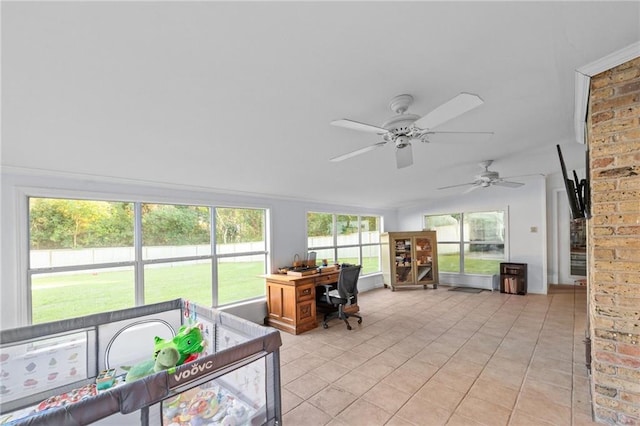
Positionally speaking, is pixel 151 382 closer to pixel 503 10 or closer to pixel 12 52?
pixel 12 52

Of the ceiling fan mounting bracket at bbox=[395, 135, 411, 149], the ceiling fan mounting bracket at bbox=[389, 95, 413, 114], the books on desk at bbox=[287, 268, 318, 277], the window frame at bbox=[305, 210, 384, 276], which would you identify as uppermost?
the ceiling fan mounting bracket at bbox=[389, 95, 413, 114]

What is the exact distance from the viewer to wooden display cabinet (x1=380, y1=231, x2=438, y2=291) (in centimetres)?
→ 675

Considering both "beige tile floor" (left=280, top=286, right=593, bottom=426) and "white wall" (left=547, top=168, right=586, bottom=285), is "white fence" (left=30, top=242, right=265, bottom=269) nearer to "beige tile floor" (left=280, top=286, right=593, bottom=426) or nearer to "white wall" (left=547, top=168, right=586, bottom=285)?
"beige tile floor" (left=280, top=286, right=593, bottom=426)

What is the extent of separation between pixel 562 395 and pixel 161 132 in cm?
396

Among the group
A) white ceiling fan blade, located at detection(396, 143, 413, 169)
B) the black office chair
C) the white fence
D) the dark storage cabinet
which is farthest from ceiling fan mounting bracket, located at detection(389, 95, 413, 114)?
the dark storage cabinet

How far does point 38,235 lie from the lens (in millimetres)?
2777

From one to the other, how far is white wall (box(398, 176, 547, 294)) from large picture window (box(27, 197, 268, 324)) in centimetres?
516

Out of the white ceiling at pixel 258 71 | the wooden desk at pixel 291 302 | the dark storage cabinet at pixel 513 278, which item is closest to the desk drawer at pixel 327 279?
the wooden desk at pixel 291 302

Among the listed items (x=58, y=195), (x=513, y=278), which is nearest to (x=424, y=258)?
(x=513, y=278)

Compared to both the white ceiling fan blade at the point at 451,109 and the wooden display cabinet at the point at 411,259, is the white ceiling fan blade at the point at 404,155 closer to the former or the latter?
the white ceiling fan blade at the point at 451,109

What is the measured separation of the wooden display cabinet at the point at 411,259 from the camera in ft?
22.2

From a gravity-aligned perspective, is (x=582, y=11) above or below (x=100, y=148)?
above

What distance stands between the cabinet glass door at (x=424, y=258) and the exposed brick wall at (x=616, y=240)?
4.90 m

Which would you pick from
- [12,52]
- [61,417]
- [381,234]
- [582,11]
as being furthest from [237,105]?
[381,234]
